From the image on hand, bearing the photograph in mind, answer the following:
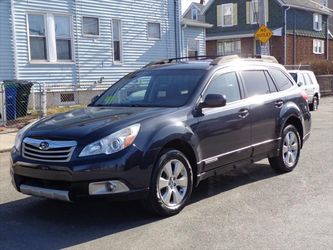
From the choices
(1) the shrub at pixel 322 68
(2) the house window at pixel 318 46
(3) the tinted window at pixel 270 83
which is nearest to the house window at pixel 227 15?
(2) the house window at pixel 318 46

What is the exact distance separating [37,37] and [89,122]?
41.1 ft

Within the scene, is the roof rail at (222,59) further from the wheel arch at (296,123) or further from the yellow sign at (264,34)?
the yellow sign at (264,34)

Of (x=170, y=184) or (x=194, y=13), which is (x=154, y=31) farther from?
(x=194, y=13)

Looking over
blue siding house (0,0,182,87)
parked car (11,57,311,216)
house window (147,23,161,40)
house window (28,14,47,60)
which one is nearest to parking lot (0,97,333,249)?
parked car (11,57,311,216)

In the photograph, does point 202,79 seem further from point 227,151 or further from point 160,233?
point 160,233

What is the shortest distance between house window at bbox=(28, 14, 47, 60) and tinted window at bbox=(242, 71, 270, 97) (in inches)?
446

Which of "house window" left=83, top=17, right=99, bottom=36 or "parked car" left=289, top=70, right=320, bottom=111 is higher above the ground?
"house window" left=83, top=17, right=99, bottom=36

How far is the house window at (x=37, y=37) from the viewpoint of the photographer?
674 inches

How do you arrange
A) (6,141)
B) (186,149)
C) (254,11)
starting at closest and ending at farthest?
(186,149), (6,141), (254,11)

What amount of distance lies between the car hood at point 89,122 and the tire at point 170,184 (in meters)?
0.53

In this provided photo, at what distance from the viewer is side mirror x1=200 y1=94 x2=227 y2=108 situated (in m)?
6.05

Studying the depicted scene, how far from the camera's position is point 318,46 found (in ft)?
146

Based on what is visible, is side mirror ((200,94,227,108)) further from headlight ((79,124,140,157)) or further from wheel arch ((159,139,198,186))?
headlight ((79,124,140,157))

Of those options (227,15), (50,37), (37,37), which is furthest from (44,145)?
(227,15)
